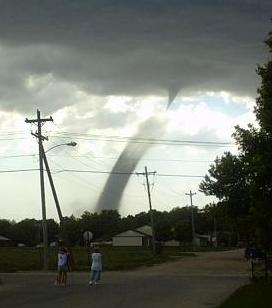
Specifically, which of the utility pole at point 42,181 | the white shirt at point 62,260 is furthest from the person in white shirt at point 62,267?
the utility pole at point 42,181

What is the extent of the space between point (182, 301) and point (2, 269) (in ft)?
93.1

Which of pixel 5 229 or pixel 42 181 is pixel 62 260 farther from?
pixel 5 229

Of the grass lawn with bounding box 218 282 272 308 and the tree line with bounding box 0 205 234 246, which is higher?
the tree line with bounding box 0 205 234 246

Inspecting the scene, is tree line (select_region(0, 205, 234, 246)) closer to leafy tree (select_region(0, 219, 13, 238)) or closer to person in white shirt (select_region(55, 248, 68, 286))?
leafy tree (select_region(0, 219, 13, 238))

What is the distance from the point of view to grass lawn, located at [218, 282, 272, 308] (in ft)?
56.0

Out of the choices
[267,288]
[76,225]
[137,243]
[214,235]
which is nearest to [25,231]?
[76,225]

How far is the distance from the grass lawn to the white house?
131423 millimetres

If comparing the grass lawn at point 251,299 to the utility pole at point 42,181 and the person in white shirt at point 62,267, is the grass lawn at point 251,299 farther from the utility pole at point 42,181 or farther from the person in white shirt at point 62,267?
the utility pole at point 42,181

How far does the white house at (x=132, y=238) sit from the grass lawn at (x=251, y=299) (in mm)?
131423

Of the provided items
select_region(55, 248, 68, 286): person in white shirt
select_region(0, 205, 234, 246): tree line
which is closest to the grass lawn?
select_region(55, 248, 68, 286): person in white shirt

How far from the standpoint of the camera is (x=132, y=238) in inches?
6161

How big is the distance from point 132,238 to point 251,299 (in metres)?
139

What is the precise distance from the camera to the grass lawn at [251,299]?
672 inches

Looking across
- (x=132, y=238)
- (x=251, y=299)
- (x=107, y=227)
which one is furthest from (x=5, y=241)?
(x=251, y=299)
